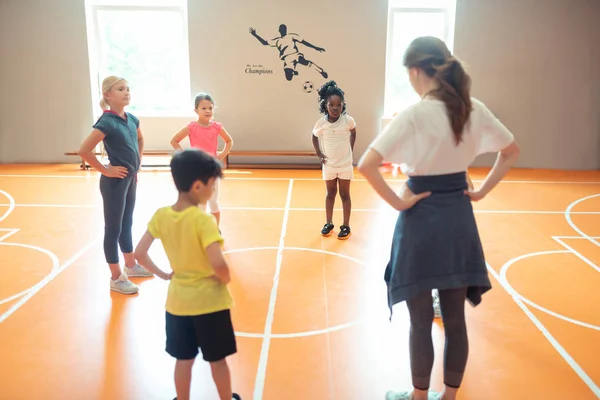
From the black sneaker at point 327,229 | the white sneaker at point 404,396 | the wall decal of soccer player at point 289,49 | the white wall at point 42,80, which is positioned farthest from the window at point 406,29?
the white sneaker at point 404,396

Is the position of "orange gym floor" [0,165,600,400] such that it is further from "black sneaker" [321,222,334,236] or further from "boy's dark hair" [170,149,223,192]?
"boy's dark hair" [170,149,223,192]

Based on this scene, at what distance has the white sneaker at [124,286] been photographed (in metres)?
3.87

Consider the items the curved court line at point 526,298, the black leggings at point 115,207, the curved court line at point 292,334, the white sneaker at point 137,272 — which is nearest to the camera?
the curved court line at point 292,334

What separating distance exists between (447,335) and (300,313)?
1.41 metres

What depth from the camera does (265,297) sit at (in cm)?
381

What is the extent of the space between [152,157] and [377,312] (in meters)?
7.23

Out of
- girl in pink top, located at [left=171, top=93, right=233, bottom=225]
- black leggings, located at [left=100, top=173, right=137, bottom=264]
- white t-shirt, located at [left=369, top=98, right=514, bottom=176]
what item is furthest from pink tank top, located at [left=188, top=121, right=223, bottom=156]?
white t-shirt, located at [left=369, top=98, right=514, bottom=176]

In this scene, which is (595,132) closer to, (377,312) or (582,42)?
(582,42)

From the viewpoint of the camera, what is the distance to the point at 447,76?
78.9 inches

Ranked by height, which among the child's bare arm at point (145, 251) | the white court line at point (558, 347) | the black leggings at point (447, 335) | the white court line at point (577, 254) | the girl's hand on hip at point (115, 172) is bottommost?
the white court line at point (577, 254)

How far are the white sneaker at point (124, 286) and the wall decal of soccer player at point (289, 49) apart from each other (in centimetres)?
629

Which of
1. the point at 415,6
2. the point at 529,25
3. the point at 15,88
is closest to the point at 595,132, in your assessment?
the point at 529,25

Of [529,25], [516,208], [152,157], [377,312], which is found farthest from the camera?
[152,157]

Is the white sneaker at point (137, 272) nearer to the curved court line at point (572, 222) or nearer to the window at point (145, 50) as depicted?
the curved court line at point (572, 222)
